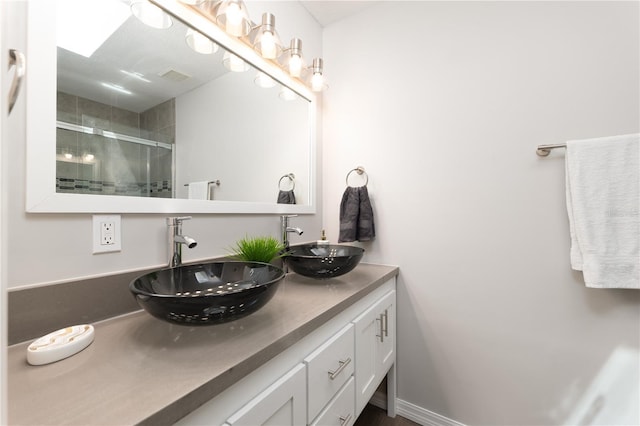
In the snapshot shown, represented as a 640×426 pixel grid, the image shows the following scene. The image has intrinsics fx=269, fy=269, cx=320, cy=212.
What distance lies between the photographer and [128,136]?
925 millimetres

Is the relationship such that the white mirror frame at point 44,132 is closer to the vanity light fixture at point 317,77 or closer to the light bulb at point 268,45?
the light bulb at point 268,45

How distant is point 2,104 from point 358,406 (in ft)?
4.21

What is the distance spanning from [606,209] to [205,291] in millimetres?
1549

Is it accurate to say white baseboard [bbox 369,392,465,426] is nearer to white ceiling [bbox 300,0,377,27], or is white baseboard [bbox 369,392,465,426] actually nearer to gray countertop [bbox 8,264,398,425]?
gray countertop [bbox 8,264,398,425]

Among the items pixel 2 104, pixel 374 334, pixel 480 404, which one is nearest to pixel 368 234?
pixel 374 334

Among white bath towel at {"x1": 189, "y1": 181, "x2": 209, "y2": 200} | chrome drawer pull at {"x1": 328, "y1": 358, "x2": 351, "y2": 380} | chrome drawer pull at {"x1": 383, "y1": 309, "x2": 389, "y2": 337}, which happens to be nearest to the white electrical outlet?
white bath towel at {"x1": 189, "y1": 181, "x2": 209, "y2": 200}

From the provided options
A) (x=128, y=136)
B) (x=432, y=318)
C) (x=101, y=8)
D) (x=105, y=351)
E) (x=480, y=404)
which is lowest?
(x=480, y=404)

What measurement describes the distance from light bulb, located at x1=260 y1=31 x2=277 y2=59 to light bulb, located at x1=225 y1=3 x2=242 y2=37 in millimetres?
145

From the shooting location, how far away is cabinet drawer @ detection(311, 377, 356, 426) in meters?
0.85

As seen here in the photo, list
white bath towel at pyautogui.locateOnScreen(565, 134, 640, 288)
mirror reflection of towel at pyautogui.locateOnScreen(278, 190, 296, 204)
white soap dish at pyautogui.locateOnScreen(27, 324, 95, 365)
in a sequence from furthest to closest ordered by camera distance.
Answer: mirror reflection of towel at pyautogui.locateOnScreen(278, 190, 296, 204) < white bath towel at pyautogui.locateOnScreen(565, 134, 640, 288) < white soap dish at pyautogui.locateOnScreen(27, 324, 95, 365)

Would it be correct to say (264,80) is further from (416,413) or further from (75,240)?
(416,413)

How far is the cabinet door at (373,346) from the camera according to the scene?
108 cm

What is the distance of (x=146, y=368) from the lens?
56 cm

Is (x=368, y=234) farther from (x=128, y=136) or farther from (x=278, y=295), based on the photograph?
(x=128, y=136)
